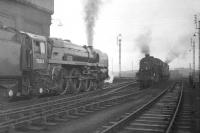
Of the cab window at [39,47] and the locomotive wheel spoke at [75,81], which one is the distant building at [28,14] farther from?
the cab window at [39,47]

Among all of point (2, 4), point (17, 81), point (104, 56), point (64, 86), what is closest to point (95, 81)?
point (104, 56)

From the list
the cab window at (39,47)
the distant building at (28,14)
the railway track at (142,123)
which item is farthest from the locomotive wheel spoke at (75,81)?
the distant building at (28,14)

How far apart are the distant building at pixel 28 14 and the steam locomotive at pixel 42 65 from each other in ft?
36.3

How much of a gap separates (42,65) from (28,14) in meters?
20.8

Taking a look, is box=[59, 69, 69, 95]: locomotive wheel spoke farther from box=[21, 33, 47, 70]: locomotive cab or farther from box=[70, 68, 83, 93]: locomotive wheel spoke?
box=[21, 33, 47, 70]: locomotive cab

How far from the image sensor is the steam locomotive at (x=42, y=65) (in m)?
13.2

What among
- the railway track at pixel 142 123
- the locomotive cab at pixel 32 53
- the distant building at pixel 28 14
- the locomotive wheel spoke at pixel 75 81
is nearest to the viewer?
the railway track at pixel 142 123

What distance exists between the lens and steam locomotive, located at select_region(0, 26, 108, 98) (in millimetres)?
13156

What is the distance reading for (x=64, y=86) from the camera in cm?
1948

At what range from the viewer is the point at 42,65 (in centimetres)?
1623

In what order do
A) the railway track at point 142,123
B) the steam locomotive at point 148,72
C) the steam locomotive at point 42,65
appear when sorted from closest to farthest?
the railway track at point 142,123, the steam locomotive at point 42,65, the steam locomotive at point 148,72

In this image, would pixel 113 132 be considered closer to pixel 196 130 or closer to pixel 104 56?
pixel 196 130

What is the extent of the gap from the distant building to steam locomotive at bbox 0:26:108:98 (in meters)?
11.1

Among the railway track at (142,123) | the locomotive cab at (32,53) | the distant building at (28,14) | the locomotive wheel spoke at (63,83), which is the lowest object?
the railway track at (142,123)
